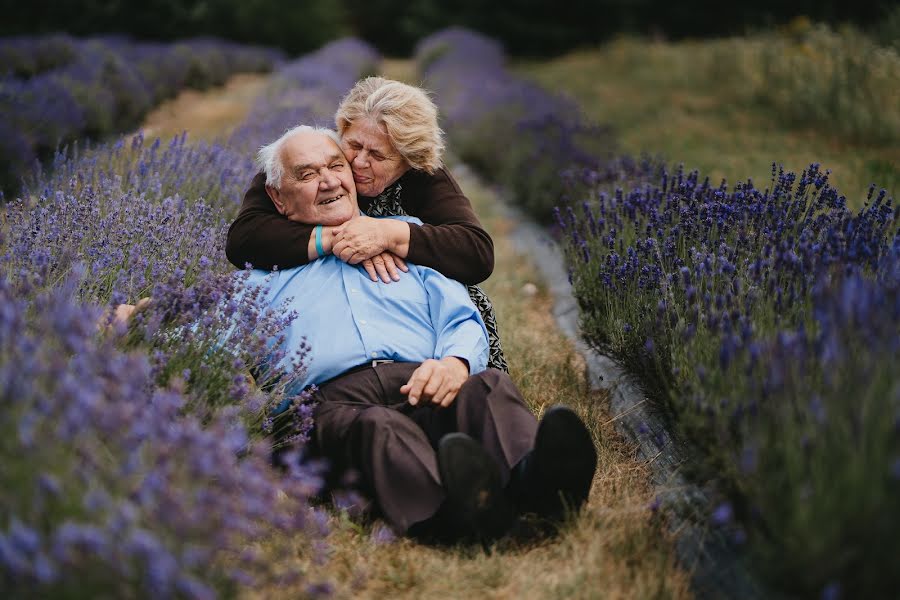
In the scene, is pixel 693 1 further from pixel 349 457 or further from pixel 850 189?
pixel 349 457

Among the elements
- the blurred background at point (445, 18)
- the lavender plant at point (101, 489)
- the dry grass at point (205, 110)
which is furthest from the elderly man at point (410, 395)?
the blurred background at point (445, 18)

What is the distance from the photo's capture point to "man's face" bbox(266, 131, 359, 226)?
98.8 inches

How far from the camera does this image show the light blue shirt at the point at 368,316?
2.38m

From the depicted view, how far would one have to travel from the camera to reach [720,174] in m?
5.31

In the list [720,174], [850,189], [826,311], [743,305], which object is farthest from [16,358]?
[720,174]

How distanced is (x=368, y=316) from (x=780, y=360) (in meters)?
1.28

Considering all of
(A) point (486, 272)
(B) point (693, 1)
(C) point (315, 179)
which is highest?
(B) point (693, 1)

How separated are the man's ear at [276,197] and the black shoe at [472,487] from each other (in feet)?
3.69

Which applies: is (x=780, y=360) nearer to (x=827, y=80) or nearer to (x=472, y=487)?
(x=472, y=487)

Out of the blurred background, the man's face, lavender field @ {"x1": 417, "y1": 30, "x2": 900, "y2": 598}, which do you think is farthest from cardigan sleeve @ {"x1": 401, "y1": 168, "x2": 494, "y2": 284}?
the blurred background

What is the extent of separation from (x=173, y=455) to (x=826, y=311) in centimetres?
138

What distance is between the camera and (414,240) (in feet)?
8.29

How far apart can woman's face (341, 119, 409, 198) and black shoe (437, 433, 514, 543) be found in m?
1.12

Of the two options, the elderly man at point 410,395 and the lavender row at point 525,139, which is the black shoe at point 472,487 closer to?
the elderly man at point 410,395
